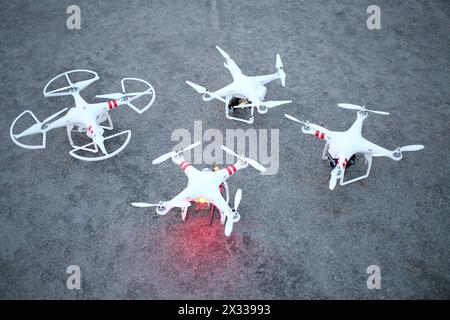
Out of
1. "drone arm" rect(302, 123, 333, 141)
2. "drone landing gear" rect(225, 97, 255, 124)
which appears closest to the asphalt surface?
"drone landing gear" rect(225, 97, 255, 124)

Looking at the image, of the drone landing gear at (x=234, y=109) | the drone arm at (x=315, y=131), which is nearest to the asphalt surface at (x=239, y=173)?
the drone landing gear at (x=234, y=109)

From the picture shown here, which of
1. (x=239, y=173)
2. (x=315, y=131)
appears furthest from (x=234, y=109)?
(x=315, y=131)

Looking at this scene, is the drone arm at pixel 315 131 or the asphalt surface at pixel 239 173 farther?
the drone arm at pixel 315 131

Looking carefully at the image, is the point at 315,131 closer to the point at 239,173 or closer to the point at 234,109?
the point at 239,173

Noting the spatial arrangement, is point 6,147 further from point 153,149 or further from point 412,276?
point 412,276

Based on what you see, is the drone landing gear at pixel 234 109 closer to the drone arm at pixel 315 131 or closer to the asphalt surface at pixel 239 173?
the asphalt surface at pixel 239 173

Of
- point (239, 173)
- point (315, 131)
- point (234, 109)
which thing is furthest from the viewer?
point (234, 109)

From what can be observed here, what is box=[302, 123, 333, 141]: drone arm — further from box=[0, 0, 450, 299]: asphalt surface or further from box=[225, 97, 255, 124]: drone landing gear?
box=[225, 97, 255, 124]: drone landing gear

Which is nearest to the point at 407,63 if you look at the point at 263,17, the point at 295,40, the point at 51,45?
the point at 295,40

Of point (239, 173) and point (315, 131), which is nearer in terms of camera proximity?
point (315, 131)
